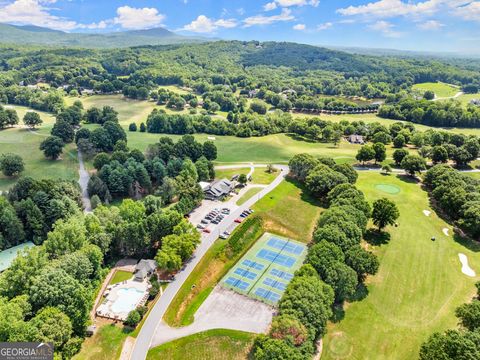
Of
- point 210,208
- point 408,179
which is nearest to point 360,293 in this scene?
point 210,208

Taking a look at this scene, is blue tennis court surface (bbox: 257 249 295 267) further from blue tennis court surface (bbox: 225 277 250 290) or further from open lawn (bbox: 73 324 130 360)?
open lawn (bbox: 73 324 130 360)

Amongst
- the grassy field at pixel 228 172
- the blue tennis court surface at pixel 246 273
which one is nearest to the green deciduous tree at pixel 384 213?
the blue tennis court surface at pixel 246 273

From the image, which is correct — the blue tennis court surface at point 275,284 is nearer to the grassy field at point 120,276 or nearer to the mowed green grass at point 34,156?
the grassy field at point 120,276

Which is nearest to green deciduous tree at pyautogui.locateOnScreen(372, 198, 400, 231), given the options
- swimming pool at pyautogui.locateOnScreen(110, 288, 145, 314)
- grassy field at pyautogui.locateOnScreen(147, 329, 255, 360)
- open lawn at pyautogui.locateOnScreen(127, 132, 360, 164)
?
grassy field at pyautogui.locateOnScreen(147, 329, 255, 360)

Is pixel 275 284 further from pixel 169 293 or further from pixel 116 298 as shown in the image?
pixel 116 298

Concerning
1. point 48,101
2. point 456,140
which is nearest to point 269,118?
point 456,140

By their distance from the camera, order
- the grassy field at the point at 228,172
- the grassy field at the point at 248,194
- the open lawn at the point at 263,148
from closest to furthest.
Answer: the grassy field at the point at 248,194 < the grassy field at the point at 228,172 < the open lawn at the point at 263,148
